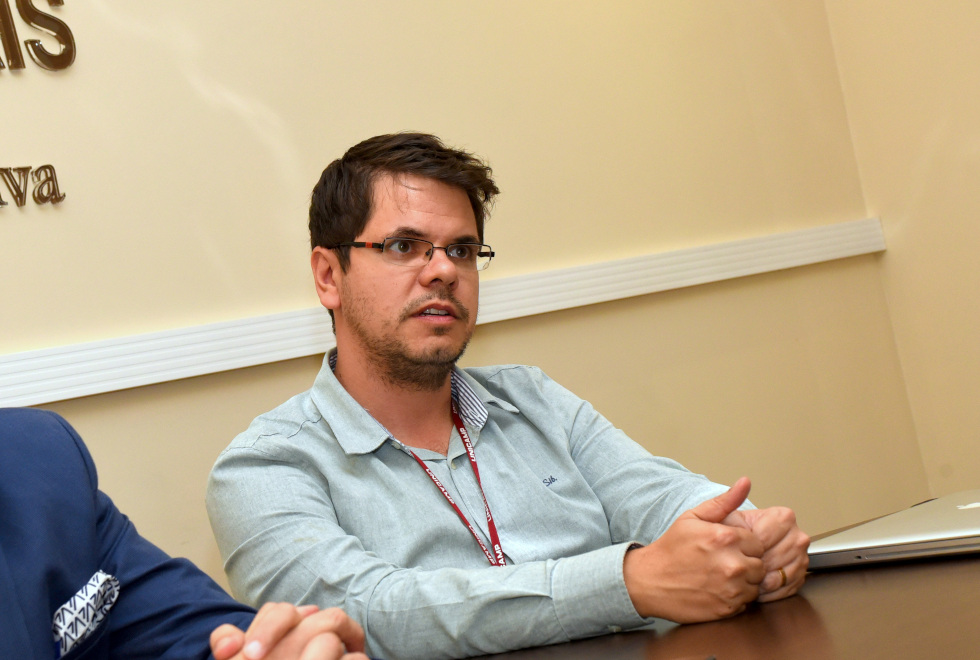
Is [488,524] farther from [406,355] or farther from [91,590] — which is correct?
[91,590]

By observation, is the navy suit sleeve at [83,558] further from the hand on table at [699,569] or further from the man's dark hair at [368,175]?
the man's dark hair at [368,175]

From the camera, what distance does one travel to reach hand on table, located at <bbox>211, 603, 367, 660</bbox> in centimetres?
90

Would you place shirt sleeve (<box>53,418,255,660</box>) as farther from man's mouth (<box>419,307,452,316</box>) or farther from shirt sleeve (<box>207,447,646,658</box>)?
man's mouth (<box>419,307,452,316</box>)

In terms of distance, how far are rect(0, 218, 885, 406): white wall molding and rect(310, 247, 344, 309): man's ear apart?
0.77 ft

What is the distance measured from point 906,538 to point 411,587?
2.29ft

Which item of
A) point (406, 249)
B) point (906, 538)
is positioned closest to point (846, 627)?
point (906, 538)

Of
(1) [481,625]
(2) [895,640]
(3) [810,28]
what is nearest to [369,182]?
(1) [481,625]

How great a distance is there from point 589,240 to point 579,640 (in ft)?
5.01

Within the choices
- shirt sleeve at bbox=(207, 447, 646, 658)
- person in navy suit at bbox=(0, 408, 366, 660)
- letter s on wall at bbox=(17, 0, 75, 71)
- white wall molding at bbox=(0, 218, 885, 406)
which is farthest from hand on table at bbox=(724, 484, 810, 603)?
letter s on wall at bbox=(17, 0, 75, 71)

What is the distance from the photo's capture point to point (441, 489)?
155 centimetres

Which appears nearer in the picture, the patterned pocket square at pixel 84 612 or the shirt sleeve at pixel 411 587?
the patterned pocket square at pixel 84 612

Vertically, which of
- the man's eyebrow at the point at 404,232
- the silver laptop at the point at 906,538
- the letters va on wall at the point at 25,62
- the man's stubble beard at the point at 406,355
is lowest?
the silver laptop at the point at 906,538

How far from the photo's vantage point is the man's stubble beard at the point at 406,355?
1.70 meters

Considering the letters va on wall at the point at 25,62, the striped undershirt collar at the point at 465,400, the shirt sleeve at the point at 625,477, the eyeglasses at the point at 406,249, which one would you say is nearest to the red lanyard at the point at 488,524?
the striped undershirt collar at the point at 465,400
